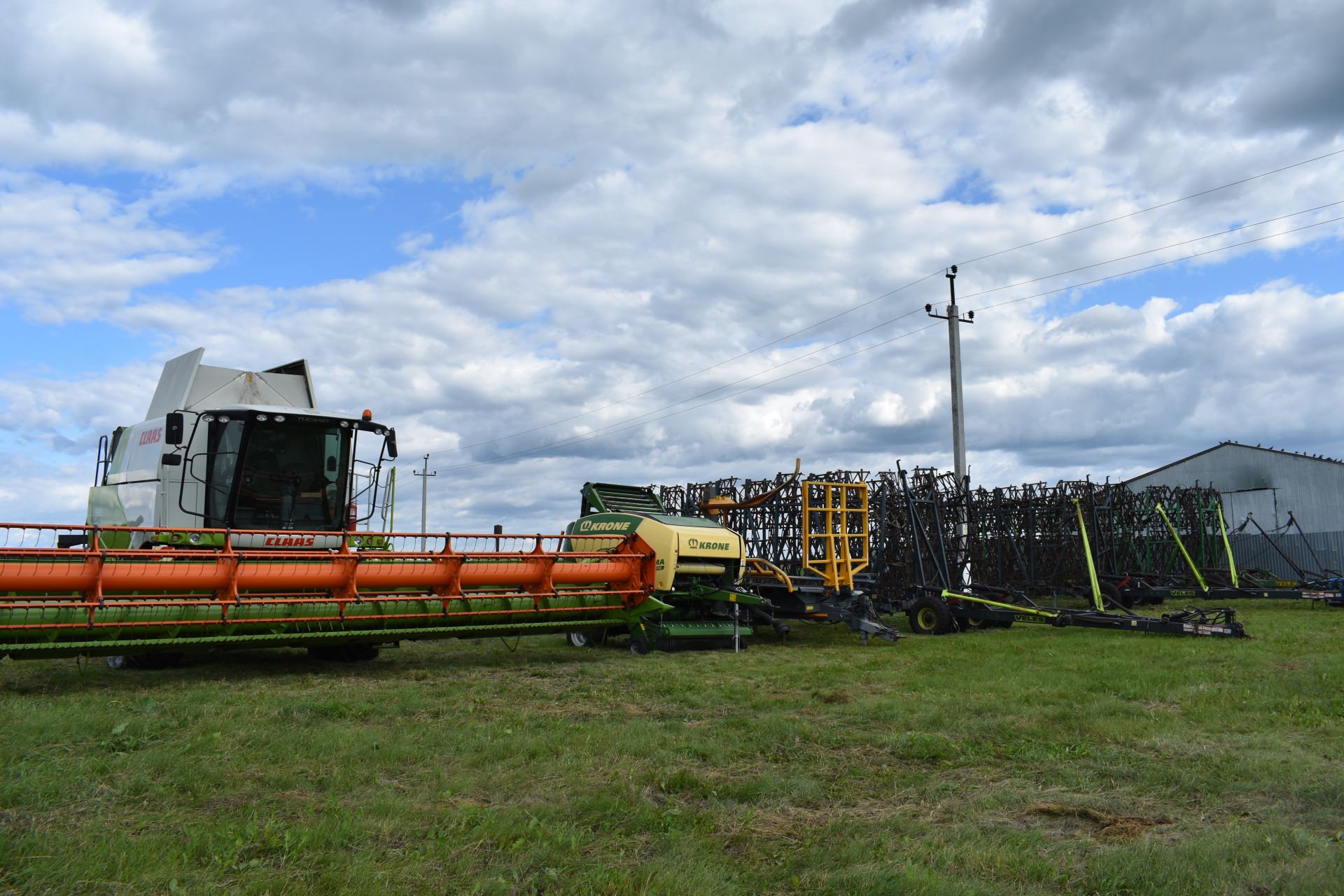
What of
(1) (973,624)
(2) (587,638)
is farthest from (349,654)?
(1) (973,624)

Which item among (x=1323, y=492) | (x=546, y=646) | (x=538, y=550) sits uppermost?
(x=1323, y=492)

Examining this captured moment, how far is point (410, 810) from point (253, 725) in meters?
2.38

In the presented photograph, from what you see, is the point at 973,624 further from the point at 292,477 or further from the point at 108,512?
the point at 108,512

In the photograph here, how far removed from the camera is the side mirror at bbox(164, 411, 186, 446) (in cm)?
968

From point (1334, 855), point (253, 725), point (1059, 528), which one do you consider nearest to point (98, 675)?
point (253, 725)

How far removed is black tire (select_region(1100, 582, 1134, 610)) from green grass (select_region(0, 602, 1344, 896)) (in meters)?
9.20

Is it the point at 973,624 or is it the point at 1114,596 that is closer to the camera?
the point at 973,624

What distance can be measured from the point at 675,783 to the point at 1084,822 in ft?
6.77

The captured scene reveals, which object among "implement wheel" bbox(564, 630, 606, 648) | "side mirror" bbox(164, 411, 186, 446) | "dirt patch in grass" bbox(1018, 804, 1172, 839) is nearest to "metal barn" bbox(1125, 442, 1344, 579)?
"implement wheel" bbox(564, 630, 606, 648)

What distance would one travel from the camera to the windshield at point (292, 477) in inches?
410

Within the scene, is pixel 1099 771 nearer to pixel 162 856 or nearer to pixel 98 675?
pixel 162 856

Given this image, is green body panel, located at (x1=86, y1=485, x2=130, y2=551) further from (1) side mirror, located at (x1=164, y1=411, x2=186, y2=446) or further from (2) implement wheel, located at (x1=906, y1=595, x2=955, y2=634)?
(2) implement wheel, located at (x1=906, y1=595, x2=955, y2=634)

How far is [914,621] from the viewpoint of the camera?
13.9m

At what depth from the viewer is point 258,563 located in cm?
883
